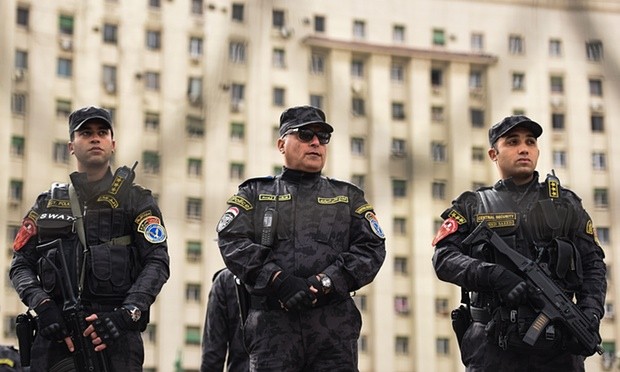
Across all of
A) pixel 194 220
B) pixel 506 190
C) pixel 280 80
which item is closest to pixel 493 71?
pixel 280 80

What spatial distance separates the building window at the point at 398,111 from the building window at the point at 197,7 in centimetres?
48

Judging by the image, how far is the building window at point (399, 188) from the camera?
1.66m

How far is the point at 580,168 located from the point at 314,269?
5.36 ft

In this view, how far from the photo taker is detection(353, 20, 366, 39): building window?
2.07m

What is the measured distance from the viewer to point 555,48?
5.50 ft

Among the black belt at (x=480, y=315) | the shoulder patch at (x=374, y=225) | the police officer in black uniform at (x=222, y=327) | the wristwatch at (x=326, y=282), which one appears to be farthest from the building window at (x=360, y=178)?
the police officer in black uniform at (x=222, y=327)

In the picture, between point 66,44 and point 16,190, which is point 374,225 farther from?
point 66,44

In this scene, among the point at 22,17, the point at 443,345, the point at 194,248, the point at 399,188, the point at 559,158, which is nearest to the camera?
the point at 399,188

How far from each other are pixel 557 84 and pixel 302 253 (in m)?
2.05

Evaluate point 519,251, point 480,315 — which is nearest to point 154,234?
point 480,315

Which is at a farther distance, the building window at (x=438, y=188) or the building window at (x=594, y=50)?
the building window at (x=438, y=188)

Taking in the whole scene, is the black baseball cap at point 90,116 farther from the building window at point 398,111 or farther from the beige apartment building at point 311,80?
the building window at point 398,111

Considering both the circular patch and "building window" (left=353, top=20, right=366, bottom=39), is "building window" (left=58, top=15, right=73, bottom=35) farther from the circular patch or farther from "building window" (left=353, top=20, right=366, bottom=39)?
the circular patch

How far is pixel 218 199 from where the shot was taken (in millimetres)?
1743
